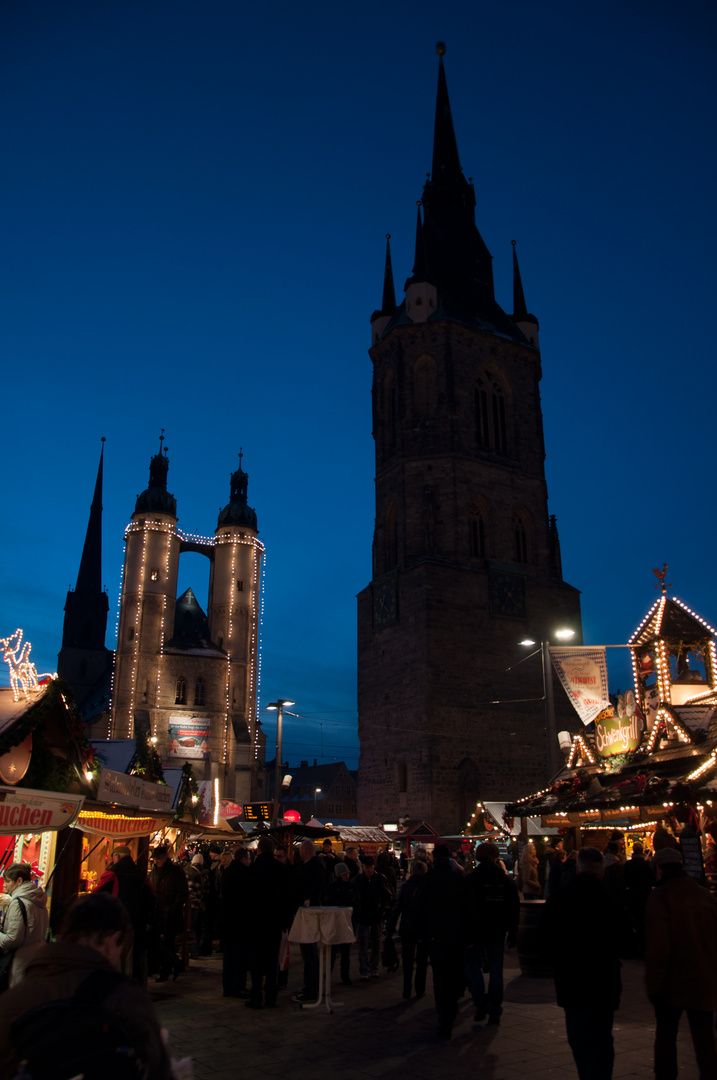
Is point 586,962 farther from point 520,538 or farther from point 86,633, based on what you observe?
point 86,633

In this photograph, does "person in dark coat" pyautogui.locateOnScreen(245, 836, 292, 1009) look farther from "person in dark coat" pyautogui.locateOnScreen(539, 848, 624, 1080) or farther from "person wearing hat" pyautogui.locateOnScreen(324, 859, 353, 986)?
"person in dark coat" pyautogui.locateOnScreen(539, 848, 624, 1080)

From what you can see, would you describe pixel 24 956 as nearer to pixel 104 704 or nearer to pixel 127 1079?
pixel 127 1079

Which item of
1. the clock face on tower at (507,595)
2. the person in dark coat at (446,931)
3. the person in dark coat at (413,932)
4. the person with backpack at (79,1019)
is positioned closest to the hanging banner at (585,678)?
the person in dark coat at (413,932)

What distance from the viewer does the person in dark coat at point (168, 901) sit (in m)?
9.85

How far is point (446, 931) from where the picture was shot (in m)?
7.15

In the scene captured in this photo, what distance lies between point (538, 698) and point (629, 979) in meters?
27.6

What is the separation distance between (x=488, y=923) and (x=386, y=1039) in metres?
1.45

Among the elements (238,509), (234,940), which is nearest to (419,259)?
(238,509)

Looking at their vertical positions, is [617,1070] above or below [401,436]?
below

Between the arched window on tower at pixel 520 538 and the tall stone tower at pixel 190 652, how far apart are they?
23.7m

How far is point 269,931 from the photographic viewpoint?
8422mm

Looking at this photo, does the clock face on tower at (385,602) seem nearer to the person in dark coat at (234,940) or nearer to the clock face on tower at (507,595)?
the clock face on tower at (507,595)

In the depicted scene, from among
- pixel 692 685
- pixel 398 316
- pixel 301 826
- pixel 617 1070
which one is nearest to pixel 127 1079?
pixel 617 1070

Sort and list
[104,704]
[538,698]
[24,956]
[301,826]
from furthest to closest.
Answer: [104,704] < [538,698] < [301,826] < [24,956]
